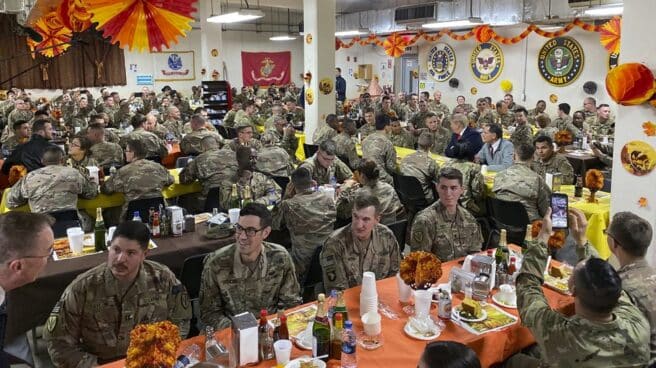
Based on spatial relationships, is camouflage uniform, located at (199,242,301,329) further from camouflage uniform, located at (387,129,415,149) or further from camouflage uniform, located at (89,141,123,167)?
camouflage uniform, located at (387,129,415,149)

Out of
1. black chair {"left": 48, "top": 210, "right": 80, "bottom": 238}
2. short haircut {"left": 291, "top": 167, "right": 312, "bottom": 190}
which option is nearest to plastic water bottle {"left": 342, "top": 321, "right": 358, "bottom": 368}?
short haircut {"left": 291, "top": 167, "right": 312, "bottom": 190}

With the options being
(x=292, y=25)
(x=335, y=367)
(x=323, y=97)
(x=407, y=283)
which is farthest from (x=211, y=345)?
(x=292, y=25)

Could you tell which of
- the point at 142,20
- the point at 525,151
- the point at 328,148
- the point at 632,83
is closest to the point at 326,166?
the point at 328,148

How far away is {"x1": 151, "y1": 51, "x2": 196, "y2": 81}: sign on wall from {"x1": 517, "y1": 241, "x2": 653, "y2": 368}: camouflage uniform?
1949 cm

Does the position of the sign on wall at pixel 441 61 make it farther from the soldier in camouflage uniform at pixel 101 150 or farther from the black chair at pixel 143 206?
the black chair at pixel 143 206

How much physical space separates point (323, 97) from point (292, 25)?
537 inches

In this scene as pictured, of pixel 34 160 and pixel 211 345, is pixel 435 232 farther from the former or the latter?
pixel 34 160

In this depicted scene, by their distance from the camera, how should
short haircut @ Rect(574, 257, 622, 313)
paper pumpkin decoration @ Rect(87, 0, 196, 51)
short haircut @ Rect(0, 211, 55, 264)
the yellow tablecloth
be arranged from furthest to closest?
the yellow tablecloth
paper pumpkin decoration @ Rect(87, 0, 196, 51)
short haircut @ Rect(0, 211, 55, 264)
short haircut @ Rect(574, 257, 622, 313)

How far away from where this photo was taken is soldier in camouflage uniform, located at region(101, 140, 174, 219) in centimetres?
578

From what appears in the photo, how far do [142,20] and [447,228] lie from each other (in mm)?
2970

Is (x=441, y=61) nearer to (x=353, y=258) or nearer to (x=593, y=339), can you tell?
(x=353, y=258)

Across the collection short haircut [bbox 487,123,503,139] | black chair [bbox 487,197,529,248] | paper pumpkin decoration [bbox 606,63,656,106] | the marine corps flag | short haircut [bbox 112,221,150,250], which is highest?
the marine corps flag

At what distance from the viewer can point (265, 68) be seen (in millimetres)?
22891

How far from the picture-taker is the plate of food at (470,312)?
301cm
